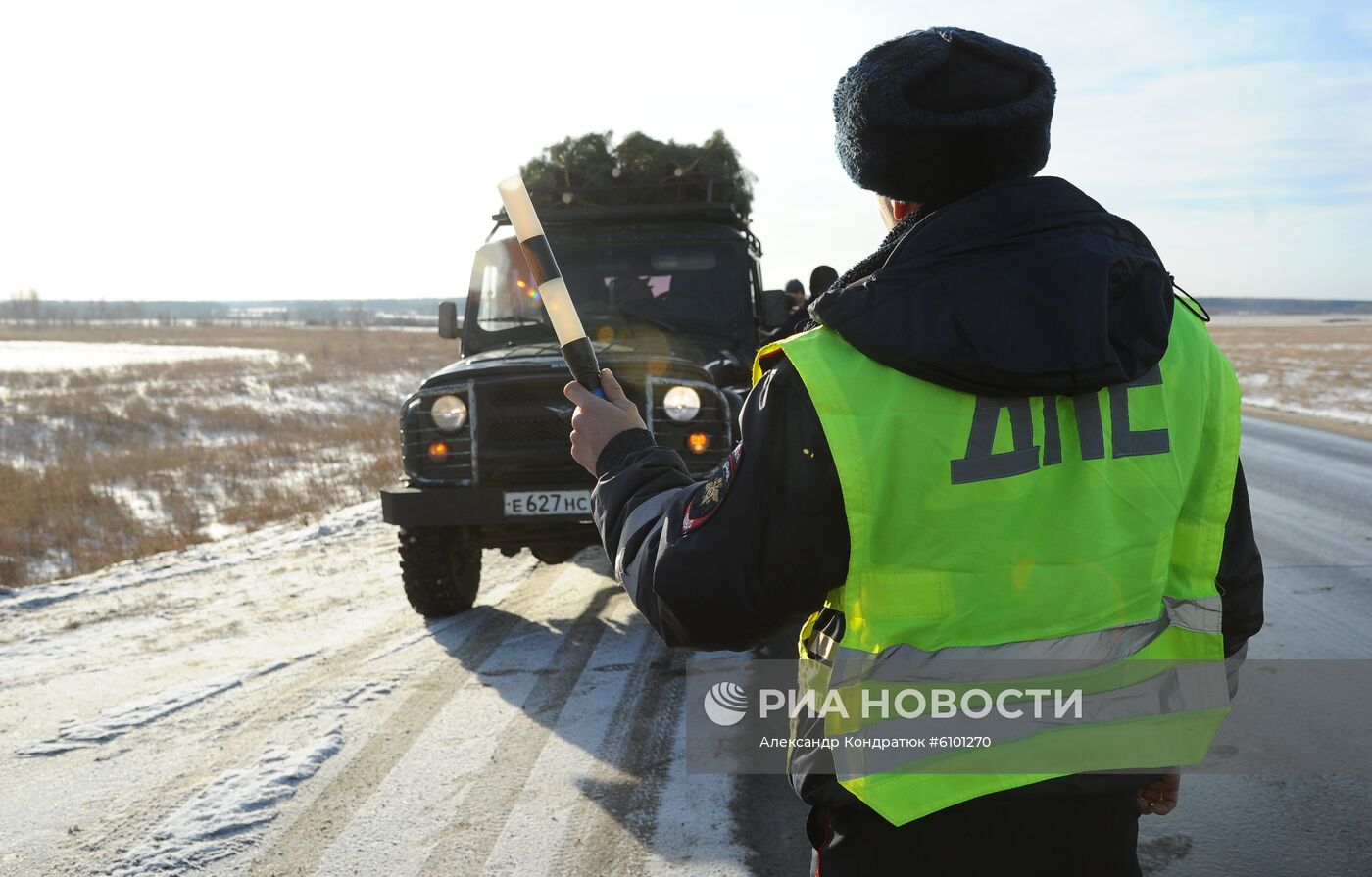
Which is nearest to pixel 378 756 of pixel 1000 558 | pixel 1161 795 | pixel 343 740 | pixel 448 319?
pixel 343 740

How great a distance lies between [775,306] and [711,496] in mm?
5214

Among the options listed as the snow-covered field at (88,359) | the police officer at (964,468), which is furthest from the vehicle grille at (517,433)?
the snow-covered field at (88,359)

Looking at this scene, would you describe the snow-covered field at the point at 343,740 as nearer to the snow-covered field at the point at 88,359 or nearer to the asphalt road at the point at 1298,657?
the asphalt road at the point at 1298,657

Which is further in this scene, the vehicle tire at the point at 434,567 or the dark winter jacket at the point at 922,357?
the vehicle tire at the point at 434,567

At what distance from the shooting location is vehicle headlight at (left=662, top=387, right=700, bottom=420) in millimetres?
5379

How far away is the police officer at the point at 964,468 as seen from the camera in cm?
125

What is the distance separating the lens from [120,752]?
3912mm

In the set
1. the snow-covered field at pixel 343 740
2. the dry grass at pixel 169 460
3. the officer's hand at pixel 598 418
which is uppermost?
the officer's hand at pixel 598 418

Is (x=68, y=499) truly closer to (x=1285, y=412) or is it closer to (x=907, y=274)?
(x=907, y=274)

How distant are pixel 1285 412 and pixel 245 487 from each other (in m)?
16.9

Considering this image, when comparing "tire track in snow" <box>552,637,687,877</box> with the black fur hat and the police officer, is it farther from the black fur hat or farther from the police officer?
the black fur hat

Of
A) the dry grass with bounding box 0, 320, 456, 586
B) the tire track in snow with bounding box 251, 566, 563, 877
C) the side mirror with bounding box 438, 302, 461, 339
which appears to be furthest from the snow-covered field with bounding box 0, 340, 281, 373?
the tire track in snow with bounding box 251, 566, 563, 877

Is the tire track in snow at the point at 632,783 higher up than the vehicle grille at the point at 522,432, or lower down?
lower down

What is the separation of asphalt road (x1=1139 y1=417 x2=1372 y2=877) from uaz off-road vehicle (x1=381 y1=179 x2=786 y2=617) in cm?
277
